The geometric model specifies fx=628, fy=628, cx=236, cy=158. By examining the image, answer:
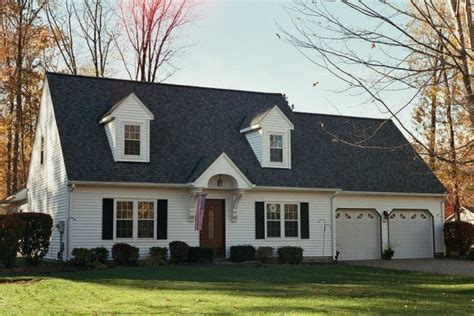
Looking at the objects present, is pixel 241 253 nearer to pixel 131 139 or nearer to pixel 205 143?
pixel 205 143

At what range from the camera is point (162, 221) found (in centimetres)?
2316

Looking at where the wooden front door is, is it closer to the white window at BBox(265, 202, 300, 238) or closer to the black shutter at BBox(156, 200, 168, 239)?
the black shutter at BBox(156, 200, 168, 239)

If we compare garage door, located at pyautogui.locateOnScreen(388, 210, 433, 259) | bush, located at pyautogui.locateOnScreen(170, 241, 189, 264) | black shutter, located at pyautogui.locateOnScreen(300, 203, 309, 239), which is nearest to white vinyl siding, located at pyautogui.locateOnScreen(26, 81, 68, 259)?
bush, located at pyautogui.locateOnScreen(170, 241, 189, 264)

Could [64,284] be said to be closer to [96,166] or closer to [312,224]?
[96,166]

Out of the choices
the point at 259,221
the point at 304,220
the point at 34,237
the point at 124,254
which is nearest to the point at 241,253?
the point at 259,221

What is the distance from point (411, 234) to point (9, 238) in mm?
17350

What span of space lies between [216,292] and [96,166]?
1000 centimetres

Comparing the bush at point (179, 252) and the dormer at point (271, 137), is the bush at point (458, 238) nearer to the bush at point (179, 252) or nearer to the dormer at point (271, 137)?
the dormer at point (271, 137)

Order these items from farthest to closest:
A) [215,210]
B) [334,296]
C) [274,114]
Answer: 1. [274,114]
2. [215,210]
3. [334,296]

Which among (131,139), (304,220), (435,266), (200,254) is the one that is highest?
(131,139)

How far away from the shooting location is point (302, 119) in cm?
2959

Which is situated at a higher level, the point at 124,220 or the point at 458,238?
the point at 124,220

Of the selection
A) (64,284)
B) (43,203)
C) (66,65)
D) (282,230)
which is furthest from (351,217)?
(66,65)

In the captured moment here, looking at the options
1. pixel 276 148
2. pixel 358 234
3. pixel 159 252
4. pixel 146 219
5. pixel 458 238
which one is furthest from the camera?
pixel 458 238
